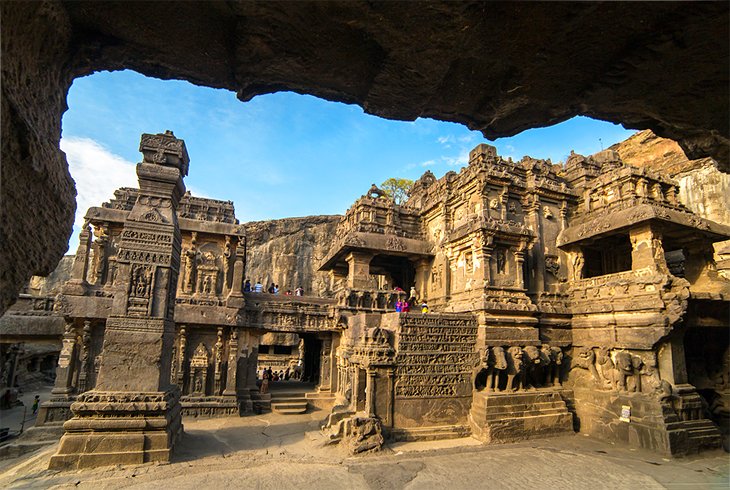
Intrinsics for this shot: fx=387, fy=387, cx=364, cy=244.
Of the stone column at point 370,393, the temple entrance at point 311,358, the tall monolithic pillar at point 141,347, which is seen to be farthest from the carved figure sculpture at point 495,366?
the temple entrance at point 311,358

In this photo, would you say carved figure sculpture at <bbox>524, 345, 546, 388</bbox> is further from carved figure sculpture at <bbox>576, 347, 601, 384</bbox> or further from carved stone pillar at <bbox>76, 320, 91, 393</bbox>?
carved stone pillar at <bbox>76, 320, 91, 393</bbox>

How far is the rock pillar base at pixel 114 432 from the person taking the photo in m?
7.04

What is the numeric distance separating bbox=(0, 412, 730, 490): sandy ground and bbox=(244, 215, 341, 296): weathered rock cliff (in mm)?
24763

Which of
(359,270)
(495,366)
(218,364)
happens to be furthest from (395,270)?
(218,364)

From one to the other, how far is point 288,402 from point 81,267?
9.07 metres

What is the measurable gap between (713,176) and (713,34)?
73.4 feet

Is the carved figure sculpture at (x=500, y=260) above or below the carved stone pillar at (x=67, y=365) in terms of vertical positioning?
above

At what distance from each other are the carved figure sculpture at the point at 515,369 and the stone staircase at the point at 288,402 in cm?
761

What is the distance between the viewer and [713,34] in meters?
Result: 1.59

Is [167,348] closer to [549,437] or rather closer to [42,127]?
[42,127]

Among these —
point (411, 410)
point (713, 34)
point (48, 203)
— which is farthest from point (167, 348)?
point (713, 34)

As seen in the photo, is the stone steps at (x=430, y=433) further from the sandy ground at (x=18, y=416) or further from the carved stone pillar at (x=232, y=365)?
the sandy ground at (x=18, y=416)

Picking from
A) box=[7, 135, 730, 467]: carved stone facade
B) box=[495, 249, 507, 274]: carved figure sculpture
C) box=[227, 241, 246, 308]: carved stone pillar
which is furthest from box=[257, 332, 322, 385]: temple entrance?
box=[495, 249, 507, 274]: carved figure sculpture

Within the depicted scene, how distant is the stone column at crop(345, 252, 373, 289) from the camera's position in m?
14.9
